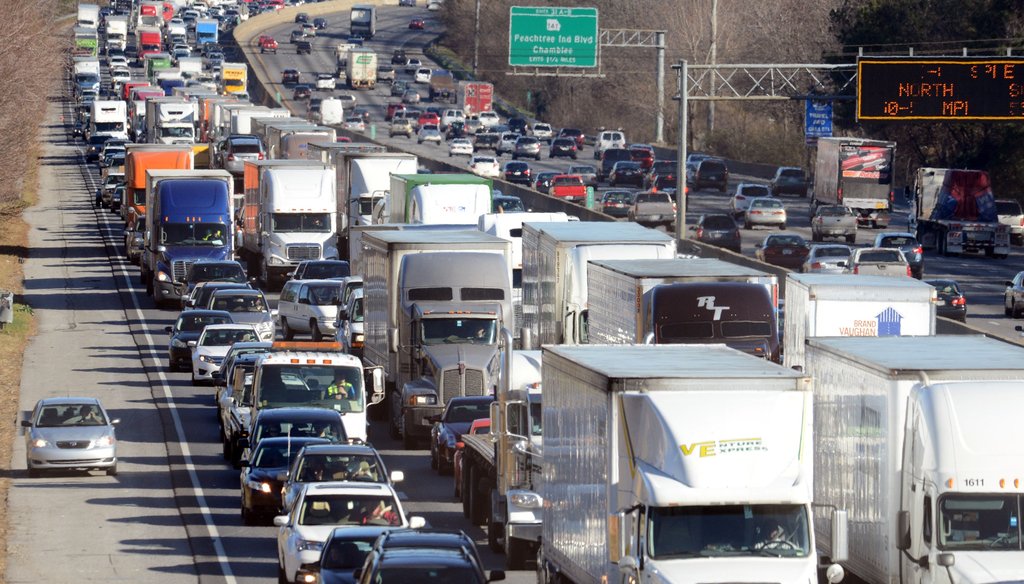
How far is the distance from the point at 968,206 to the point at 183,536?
4878 centimetres

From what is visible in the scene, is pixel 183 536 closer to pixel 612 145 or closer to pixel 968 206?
pixel 968 206

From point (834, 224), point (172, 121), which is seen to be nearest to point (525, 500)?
point (834, 224)

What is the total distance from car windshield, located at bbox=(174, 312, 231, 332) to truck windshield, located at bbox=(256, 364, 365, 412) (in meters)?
12.6

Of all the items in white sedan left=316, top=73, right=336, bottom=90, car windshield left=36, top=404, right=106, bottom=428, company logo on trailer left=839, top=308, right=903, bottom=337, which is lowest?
car windshield left=36, top=404, right=106, bottom=428

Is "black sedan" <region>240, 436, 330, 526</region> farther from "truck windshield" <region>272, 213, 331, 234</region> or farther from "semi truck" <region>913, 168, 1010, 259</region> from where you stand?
"semi truck" <region>913, 168, 1010, 259</region>

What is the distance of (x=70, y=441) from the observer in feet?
102

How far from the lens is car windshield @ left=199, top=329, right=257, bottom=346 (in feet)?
134

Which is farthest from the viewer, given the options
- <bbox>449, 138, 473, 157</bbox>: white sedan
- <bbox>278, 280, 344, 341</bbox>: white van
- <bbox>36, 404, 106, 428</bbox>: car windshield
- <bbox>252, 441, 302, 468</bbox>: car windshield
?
<bbox>449, 138, 473, 157</bbox>: white sedan

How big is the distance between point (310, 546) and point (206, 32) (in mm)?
166719

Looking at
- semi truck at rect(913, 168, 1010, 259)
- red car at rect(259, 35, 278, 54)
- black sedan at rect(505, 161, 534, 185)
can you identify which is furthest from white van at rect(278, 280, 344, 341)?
red car at rect(259, 35, 278, 54)

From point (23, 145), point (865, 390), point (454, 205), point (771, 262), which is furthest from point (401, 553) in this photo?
point (23, 145)

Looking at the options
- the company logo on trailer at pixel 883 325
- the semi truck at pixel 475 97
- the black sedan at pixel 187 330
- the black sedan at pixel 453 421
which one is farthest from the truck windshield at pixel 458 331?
the semi truck at pixel 475 97

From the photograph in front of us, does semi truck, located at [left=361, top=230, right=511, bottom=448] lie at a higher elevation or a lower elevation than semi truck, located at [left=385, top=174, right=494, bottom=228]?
lower

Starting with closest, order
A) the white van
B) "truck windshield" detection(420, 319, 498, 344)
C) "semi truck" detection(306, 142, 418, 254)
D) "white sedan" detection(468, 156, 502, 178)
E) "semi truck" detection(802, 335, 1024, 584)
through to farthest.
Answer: "semi truck" detection(802, 335, 1024, 584) → "truck windshield" detection(420, 319, 498, 344) → the white van → "semi truck" detection(306, 142, 418, 254) → "white sedan" detection(468, 156, 502, 178)
